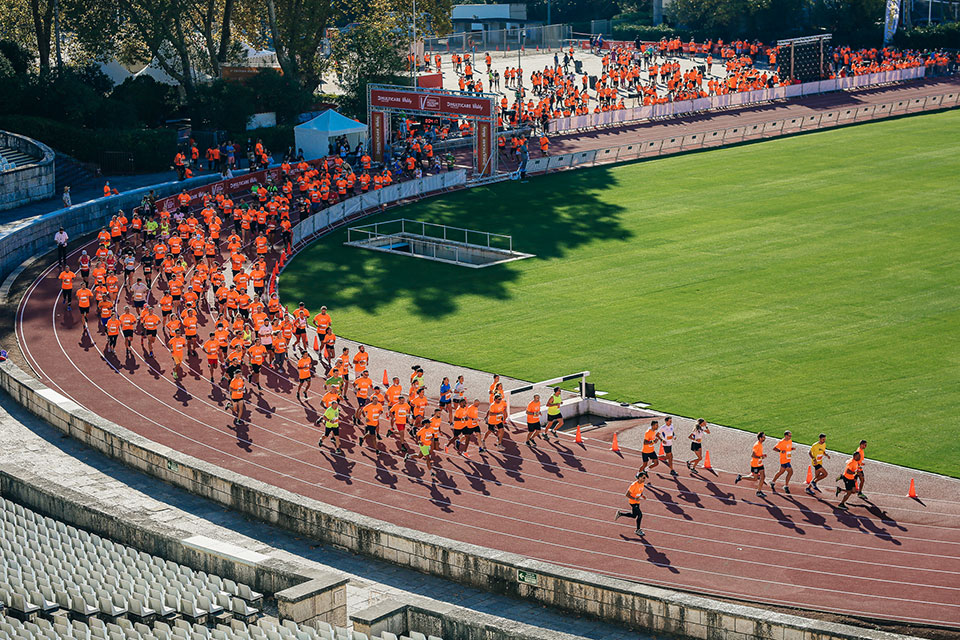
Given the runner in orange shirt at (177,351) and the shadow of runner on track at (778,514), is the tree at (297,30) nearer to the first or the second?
the runner in orange shirt at (177,351)

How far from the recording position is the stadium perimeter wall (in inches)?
662

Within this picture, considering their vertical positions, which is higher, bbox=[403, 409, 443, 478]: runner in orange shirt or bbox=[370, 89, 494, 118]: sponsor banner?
bbox=[370, 89, 494, 118]: sponsor banner

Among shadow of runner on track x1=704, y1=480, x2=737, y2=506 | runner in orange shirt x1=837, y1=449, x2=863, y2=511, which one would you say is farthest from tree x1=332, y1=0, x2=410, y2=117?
runner in orange shirt x1=837, y1=449, x2=863, y2=511

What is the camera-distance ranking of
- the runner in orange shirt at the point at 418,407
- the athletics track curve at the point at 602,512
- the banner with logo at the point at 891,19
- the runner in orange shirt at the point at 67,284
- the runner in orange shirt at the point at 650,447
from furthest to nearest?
1. the banner with logo at the point at 891,19
2. the runner in orange shirt at the point at 67,284
3. the runner in orange shirt at the point at 418,407
4. the runner in orange shirt at the point at 650,447
5. the athletics track curve at the point at 602,512

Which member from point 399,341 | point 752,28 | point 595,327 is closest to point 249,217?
point 399,341

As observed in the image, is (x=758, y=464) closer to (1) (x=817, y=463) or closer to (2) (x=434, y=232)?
(1) (x=817, y=463)

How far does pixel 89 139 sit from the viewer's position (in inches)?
2037

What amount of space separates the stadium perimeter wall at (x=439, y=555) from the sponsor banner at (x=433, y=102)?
1070 inches

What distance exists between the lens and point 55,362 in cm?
3055

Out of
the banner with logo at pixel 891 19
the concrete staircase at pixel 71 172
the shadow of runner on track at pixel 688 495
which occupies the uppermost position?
the banner with logo at pixel 891 19

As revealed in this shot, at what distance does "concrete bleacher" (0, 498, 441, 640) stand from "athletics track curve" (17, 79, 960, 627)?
5.03 meters

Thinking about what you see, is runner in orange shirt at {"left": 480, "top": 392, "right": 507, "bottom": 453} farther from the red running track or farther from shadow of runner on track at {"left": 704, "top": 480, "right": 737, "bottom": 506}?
shadow of runner on track at {"left": 704, "top": 480, "right": 737, "bottom": 506}

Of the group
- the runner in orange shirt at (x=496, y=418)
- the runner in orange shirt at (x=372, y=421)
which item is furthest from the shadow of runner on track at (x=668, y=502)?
Result: the runner in orange shirt at (x=372, y=421)

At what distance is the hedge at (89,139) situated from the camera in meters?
51.4
